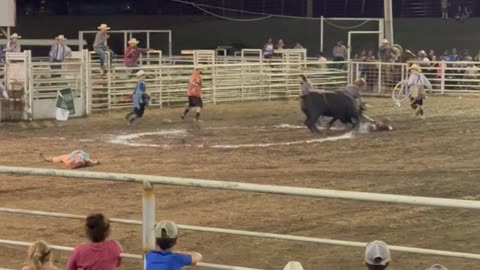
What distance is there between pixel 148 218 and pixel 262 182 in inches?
314

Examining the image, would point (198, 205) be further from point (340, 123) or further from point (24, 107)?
point (24, 107)

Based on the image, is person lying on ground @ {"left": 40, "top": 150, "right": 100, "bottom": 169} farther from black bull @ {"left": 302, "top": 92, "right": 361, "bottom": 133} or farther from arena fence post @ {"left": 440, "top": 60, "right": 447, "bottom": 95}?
arena fence post @ {"left": 440, "top": 60, "right": 447, "bottom": 95}

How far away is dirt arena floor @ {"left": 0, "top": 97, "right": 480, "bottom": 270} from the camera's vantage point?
9.11 meters

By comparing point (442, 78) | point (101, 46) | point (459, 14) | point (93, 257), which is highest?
point (459, 14)

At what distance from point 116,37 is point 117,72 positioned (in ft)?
60.0

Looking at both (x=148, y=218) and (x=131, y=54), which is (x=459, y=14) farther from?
(x=148, y=218)

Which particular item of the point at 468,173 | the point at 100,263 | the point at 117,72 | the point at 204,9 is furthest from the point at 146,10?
the point at 100,263

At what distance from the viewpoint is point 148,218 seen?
16.8 feet

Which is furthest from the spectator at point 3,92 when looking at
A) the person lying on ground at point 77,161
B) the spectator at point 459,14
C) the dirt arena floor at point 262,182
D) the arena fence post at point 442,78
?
the spectator at point 459,14

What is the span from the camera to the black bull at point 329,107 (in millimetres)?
19375

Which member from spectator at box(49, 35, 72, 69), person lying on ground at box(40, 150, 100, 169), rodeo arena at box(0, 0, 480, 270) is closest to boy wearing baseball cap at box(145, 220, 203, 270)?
rodeo arena at box(0, 0, 480, 270)

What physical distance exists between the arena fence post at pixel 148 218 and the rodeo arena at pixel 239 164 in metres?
0.01

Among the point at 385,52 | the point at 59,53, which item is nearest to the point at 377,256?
the point at 59,53

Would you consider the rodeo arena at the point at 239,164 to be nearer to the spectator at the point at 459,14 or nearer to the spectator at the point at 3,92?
the spectator at the point at 3,92
